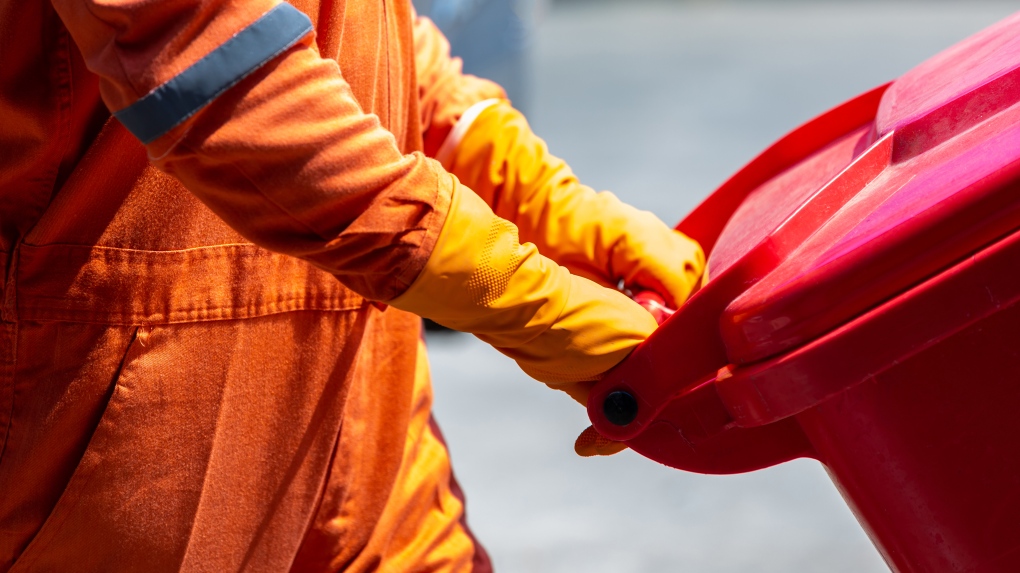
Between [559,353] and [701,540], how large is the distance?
174 centimetres

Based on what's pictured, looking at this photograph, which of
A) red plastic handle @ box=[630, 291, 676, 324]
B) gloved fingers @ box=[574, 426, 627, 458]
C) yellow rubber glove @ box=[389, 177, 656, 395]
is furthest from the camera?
red plastic handle @ box=[630, 291, 676, 324]

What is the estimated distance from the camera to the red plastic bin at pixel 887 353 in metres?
0.91

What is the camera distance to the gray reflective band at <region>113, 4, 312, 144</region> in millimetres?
898

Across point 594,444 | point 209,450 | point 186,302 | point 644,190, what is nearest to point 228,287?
point 186,302

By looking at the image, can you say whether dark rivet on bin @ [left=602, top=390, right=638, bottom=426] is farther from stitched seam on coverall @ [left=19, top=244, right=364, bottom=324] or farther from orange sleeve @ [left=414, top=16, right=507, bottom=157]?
orange sleeve @ [left=414, top=16, right=507, bottom=157]

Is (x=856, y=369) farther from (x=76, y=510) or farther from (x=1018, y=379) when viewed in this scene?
(x=76, y=510)

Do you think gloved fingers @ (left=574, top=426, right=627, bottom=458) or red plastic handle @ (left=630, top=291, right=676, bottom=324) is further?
red plastic handle @ (left=630, top=291, right=676, bottom=324)

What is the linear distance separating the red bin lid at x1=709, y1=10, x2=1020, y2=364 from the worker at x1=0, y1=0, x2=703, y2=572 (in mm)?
162

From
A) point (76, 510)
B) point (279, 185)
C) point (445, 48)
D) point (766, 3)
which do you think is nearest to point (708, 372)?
point (279, 185)

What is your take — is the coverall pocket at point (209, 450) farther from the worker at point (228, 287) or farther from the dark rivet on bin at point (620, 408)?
the dark rivet on bin at point (620, 408)

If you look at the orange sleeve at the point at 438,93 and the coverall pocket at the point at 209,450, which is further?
the orange sleeve at the point at 438,93

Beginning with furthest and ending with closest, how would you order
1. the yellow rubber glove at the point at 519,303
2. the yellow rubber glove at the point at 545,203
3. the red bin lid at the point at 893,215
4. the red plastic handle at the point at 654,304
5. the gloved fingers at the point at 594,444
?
the yellow rubber glove at the point at 545,203
the red plastic handle at the point at 654,304
the gloved fingers at the point at 594,444
the yellow rubber glove at the point at 519,303
the red bin lid at the point at 893,215

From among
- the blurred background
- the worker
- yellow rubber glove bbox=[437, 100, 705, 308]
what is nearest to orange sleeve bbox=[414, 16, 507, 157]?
yellow rubber glove bbox=[437, 100, 705, 308]

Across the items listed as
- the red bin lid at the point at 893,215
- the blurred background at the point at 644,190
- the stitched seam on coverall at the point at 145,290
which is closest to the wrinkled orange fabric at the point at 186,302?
the stitched seam on coverall at the point at 145,290
